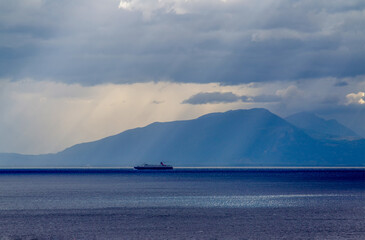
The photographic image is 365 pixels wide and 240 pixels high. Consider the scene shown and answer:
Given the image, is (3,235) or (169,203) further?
(169,203)

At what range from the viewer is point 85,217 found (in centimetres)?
6234

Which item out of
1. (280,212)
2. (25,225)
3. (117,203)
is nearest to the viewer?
(25,225)

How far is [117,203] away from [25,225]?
27.2 meters

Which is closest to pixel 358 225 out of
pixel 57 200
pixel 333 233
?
pixel 333 233

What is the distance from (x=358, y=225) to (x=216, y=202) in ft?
107

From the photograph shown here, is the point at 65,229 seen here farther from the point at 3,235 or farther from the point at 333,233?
the point at 333,233

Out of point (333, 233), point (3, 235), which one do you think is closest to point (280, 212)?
point (333, 233)

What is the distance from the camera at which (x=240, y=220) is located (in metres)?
59.2

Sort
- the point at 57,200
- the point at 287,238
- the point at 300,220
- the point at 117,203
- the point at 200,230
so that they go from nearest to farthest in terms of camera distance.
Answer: the point at 287,238, the point at 200,230, the point at 300,220, the point at 117,203, the point at 57,200

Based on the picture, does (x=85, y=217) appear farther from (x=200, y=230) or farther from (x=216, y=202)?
(x=216, y=202)

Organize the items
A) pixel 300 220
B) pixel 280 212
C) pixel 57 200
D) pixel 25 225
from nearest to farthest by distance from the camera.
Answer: pixel 25 225
pixel 300 220
pixel 280 212
pixel 57 200

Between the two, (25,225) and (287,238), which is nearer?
(287,238)

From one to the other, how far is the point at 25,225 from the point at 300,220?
28.3m

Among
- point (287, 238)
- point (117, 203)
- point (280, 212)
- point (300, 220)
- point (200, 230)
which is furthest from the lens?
point (117, 203)
